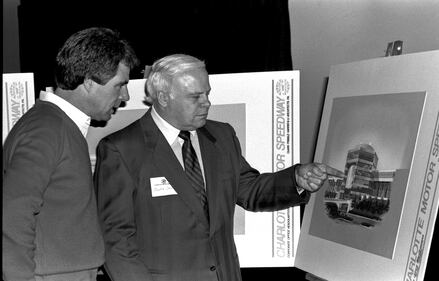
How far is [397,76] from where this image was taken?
6.98ft

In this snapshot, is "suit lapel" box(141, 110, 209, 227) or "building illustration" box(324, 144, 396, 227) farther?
"suit lapel" box(141, 110, 209, 227)

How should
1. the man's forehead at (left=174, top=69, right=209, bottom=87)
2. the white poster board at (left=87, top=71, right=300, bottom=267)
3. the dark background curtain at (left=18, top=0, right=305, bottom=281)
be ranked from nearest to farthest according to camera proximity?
the man's forehead at (left=174, top=69, right=209, bottom=87) → the white poster board at (left=87, top=71, right=300, bottom=267) → the dark background curtain at (left=18, top=0, right=305, bottom=281)

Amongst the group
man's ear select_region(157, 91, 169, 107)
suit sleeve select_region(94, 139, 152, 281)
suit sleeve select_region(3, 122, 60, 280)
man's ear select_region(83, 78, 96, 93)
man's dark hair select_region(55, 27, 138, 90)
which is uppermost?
man's dark hair select_region(55, 27, 138, 90)

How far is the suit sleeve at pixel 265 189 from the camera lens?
243 cm

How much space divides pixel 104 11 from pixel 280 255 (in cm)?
206

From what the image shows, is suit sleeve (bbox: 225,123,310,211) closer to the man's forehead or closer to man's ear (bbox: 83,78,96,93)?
the man's forehead

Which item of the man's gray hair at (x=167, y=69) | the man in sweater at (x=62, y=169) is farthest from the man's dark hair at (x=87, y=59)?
the man's gray hair at (x=167, y=69)

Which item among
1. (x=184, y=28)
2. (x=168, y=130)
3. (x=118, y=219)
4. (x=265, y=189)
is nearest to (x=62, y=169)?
(x=118, y=219)

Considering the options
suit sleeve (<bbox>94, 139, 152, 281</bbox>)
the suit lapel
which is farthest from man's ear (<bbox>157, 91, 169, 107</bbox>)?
suit sleeve (<bbox>94, 139, 152, 281</bbox>)

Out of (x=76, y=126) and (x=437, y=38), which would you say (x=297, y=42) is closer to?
(x=437, y=38)

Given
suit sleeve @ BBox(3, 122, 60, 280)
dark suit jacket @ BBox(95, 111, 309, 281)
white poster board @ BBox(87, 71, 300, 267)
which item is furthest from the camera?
white poster board @ BBox(87, 71, 300, 267)

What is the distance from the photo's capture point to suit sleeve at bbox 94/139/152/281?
2.21 metres

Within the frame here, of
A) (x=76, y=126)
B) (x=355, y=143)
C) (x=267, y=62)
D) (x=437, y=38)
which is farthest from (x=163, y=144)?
(x=437, y=38)

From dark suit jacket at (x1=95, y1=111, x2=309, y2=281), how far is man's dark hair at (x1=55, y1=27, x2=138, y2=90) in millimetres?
434
